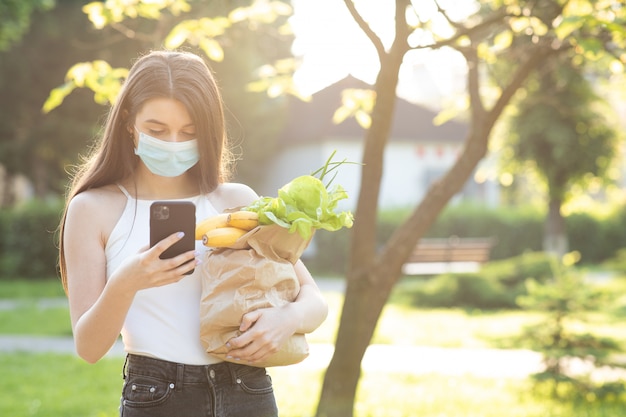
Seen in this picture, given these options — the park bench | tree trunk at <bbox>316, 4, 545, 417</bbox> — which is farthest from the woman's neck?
the park bench

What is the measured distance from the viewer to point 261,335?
2.14 meters

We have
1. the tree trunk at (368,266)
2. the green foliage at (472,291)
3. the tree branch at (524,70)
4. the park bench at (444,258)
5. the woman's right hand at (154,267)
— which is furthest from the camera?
the park bench at (444,258)

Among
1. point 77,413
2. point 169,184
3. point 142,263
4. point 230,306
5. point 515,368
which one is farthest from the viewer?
point 515,368

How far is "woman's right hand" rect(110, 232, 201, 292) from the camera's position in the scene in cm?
195

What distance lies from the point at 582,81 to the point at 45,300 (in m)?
11.0

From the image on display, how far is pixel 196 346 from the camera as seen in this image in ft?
7.38

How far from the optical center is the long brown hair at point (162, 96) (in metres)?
2.33

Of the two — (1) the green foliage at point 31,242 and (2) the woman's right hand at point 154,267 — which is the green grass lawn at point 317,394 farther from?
(1) the green foliage at point 31,242

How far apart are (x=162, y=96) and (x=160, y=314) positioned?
57 centimetres

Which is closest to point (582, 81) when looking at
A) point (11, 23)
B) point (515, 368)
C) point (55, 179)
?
point (515, 368)

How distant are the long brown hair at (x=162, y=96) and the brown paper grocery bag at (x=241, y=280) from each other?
1.24ft

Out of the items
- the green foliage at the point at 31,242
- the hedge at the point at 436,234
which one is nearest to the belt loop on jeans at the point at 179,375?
the hedge at the point at 436,234

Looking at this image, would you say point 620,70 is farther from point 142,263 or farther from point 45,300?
point 45,300

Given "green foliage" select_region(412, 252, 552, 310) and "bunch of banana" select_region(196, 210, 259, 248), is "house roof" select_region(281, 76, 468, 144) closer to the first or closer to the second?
"green foliage" select_region(412, 252, 552, 310)
